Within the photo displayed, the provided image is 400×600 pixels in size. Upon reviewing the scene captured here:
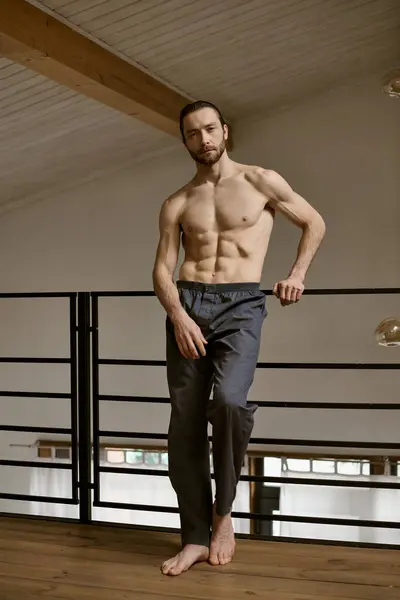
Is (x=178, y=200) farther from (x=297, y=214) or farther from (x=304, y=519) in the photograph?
(x=304, y=519)

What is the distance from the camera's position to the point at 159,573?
2.15m

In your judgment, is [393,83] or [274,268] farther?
[274,268]

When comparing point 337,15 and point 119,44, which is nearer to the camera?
point 119,44

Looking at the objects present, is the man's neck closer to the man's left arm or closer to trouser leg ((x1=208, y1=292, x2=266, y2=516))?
the man's left arm

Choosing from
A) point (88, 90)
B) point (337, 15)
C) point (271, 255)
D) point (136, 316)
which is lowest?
point (136, 316)

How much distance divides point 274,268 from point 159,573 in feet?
12.1

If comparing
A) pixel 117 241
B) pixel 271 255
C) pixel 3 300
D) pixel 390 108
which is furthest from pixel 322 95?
pixel 3 300

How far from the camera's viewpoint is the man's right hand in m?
2.12

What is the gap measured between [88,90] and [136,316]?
2491 millimetres

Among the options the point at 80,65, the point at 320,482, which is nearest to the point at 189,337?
the point at 320,482

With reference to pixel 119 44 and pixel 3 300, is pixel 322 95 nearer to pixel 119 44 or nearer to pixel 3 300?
pixel 119 44

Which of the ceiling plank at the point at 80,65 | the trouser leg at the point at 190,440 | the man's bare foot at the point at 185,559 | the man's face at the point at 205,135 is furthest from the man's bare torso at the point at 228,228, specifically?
the ceiling plank at the point at 80,65

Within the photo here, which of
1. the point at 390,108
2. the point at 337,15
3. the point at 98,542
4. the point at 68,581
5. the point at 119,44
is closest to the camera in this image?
the point at 68,581

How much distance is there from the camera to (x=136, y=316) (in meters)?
5.95
